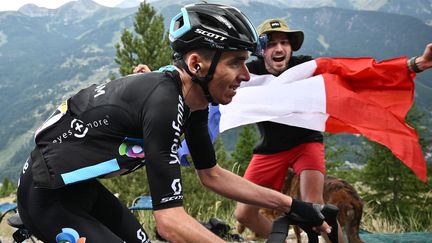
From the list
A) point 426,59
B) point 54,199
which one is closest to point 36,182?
point 54,199

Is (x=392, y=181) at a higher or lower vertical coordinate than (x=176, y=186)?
lower

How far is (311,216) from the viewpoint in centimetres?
215

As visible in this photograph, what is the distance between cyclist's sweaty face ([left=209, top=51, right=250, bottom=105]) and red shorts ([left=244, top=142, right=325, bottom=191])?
7.98 ft

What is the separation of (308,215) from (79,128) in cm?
106

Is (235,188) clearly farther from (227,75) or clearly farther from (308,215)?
(227,75)

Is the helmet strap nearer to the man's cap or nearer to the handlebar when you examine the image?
the handlebar

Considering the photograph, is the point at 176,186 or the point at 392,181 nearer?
the point at 176,186

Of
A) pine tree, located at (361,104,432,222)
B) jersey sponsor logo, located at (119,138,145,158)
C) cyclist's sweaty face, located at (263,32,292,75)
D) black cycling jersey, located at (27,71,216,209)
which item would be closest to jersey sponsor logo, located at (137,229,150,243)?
black cycling jersey, located at (27,71,216,209)

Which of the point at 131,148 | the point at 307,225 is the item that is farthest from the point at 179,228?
the point at 307,225

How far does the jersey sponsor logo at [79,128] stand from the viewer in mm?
2111

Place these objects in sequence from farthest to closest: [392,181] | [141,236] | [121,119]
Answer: [392,181] → [141,236] → [121,119]

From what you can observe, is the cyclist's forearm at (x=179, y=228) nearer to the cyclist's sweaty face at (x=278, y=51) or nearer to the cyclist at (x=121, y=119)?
the cyclist at (x=121, y=119)

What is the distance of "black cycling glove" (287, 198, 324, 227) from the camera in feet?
6.96

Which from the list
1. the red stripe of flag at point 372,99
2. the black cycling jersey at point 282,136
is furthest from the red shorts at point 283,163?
the red stripe of flag at point 372,99
